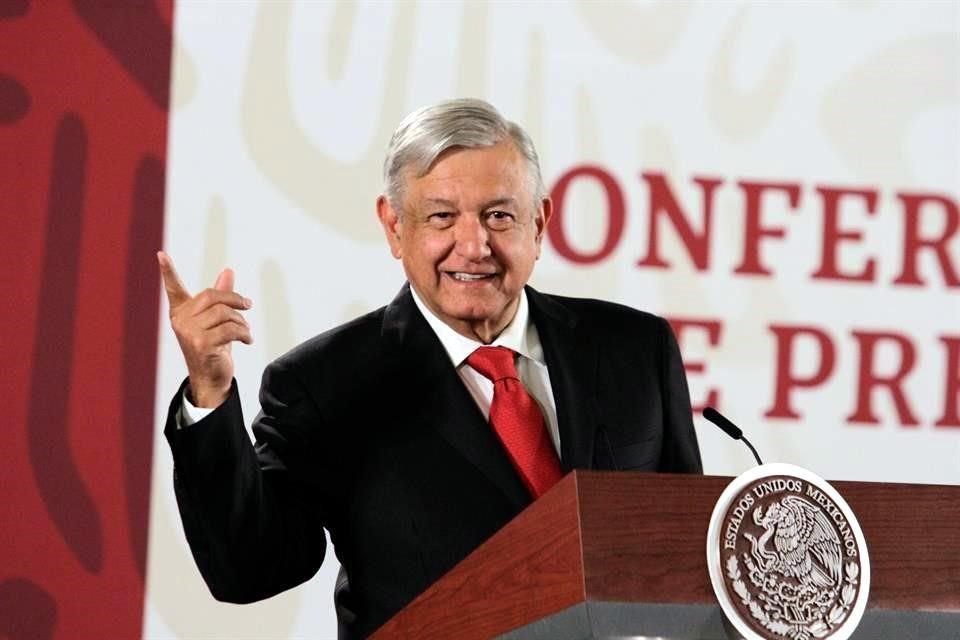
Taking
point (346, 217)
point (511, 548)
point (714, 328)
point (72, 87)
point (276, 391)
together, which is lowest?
point (511, 548)

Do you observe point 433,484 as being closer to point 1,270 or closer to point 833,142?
point 1,270

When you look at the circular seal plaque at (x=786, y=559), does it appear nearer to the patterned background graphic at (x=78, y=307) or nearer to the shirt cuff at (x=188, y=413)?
the shirt cuff at (x=188, y=413)

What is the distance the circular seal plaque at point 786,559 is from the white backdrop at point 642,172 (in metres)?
1.93

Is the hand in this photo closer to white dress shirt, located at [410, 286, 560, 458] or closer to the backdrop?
white dress shirt, located at [410, 286, 560, 458]

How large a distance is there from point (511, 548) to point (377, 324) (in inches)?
36.8

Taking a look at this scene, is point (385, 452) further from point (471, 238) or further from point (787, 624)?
point (787, 624)

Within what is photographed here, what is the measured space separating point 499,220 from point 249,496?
0.55 m

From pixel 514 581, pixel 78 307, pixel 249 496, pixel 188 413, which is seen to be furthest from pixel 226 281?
pixel 78 307

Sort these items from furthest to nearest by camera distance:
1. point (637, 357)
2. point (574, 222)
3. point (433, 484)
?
point (574, 222)
point (637, 357)
point (433, 484)

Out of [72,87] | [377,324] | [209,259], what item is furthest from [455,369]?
[72,87]

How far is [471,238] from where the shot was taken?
2.25 m

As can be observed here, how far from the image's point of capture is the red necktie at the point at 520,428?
2.13 m

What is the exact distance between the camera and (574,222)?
→ 3.47 metres

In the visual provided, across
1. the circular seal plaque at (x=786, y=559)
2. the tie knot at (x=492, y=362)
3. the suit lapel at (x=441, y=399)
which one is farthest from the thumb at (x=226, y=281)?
the circular seal plaque at (x=786, y=559)
